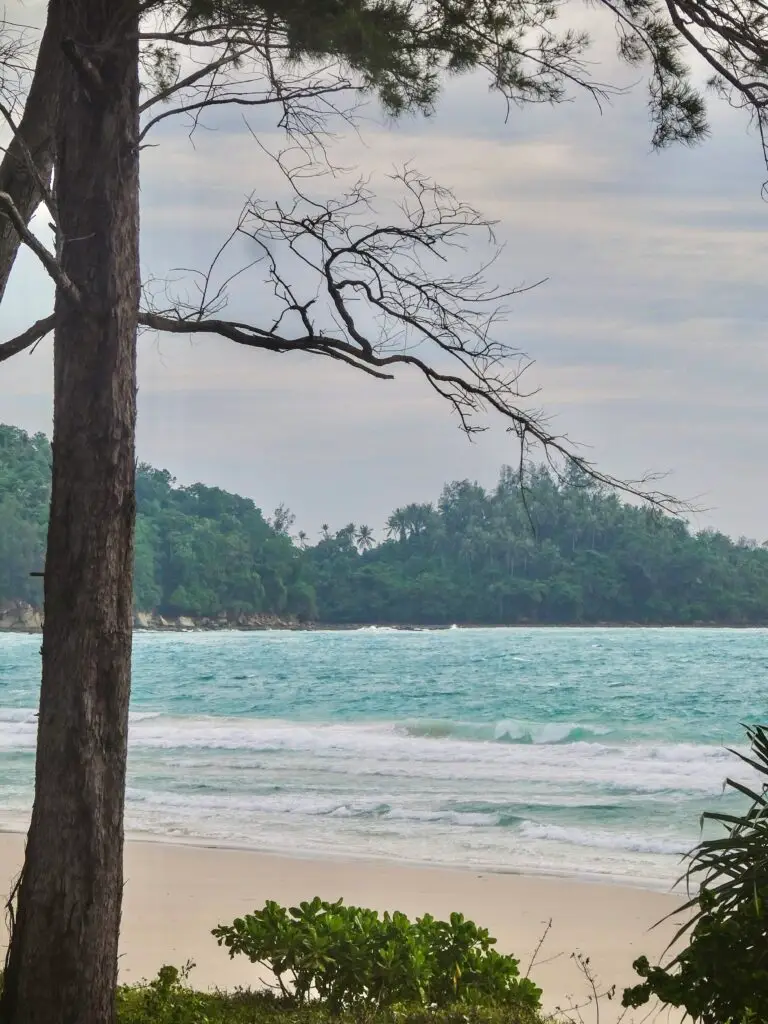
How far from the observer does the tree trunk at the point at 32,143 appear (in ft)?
15.5

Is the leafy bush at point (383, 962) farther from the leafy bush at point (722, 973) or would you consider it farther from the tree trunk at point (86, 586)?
the leafy bush at point (722, 973)

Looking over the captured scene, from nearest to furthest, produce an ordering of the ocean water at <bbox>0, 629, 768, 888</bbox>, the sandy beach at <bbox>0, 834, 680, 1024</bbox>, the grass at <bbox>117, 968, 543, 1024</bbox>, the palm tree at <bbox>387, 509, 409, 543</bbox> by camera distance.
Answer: the grass at <bbox>117, 968, 543, 1024</bbox> < the sandy beach at <bbox>0, 834, 680, 1024</bbox> < the ocean water at <bbox>0, 629, 768, 888</bbox> < the palm tree at <bbox>387, 509, 409, 543</bbox>

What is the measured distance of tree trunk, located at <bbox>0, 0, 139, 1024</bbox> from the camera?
12.6 ft

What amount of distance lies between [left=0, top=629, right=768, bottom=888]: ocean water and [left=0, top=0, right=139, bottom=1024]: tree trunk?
7538 mm

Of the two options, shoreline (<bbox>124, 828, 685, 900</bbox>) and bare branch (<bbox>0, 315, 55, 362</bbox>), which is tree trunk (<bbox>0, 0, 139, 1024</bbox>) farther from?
shoreline (<bbox>124, 828, 685, 900</bbox>)

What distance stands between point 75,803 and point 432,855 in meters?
8.33

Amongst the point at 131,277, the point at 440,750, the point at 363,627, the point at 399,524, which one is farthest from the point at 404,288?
the point at 363,627

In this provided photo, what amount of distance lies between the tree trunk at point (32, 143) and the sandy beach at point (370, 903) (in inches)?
152

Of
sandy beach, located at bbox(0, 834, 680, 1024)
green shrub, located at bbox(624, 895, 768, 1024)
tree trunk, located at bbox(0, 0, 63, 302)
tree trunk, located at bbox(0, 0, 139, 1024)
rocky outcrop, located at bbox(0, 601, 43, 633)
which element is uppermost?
tree trunk, located at bbox(0, 0, 63, 302)

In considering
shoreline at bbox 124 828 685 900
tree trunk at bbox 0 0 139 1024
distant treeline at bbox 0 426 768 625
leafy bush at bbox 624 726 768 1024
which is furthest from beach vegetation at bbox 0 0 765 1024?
distant treeline at bbox 0 426 768 625

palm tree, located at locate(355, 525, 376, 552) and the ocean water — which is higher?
palm tree, located at locate(355, 525, 376, 552)

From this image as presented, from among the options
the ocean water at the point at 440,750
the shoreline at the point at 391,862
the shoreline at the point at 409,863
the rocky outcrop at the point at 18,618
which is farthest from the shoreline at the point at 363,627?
the shoreline at the point at 409,863

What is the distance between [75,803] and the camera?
12.6ft

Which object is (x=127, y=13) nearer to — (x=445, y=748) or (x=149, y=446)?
(x=445, y=748)
